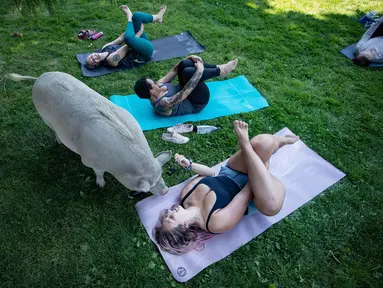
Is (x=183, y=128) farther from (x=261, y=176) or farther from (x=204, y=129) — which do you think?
(x=261, y=176)

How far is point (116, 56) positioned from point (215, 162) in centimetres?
262

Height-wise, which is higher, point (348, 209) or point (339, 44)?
point (339, 44)

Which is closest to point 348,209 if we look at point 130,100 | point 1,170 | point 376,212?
point 376,212

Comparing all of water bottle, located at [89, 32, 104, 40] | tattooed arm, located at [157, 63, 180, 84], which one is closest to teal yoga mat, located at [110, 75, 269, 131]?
tattooed arm, located at [157, 63, 180, 84]

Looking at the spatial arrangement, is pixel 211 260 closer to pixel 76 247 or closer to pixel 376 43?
pixel 76 247

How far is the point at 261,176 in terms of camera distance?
2.90 m

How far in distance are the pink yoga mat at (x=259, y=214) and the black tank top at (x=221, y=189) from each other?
1.01 ft

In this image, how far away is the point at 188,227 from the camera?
9.52 feet

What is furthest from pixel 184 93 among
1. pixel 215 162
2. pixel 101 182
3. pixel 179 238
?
pixel 179 238

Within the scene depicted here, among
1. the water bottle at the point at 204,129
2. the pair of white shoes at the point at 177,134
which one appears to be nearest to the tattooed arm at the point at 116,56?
the pair of white shoes at the point at 177,134

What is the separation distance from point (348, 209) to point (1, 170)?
13.3ft

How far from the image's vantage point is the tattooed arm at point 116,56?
5.03 metres

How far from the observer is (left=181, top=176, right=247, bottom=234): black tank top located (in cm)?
293

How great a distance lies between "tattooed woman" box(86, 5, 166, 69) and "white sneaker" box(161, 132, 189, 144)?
1.83 m
